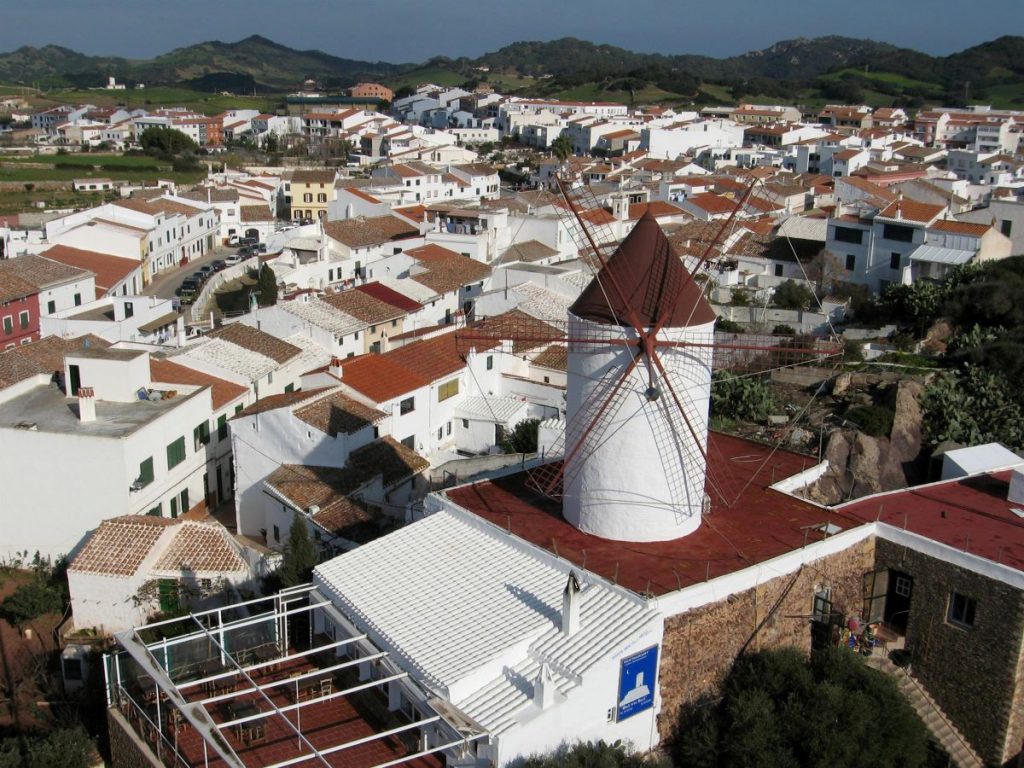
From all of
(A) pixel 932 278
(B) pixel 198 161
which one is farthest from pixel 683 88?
(A) pixel 932 278

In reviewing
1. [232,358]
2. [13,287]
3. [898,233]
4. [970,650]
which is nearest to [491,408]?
[232,358]

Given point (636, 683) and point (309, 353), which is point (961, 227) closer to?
point (309, 353)

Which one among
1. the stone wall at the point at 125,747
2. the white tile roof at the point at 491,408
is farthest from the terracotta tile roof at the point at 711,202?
the stone wall at the point at 125,747

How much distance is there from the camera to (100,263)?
43719 millimetres

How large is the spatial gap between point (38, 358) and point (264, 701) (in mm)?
18703

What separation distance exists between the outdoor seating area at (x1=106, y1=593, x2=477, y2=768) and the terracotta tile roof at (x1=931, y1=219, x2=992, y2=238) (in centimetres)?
3003

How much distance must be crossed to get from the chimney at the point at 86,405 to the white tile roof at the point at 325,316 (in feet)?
31.9

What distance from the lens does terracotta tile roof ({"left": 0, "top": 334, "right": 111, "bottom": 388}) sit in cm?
2670

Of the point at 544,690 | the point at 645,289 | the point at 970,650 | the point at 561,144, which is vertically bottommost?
the point at 970,650

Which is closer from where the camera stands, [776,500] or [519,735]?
[519,735]

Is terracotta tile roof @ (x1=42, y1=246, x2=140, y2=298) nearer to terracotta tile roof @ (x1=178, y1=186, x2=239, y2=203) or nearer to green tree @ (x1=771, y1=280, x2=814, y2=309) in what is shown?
terracotta tile roof @ (x1=178, y1=186, x2=239, y2=203)

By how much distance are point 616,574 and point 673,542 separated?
1542 millimetres

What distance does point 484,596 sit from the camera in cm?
1359

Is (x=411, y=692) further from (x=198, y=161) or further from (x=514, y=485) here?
(x=198, y=161)
